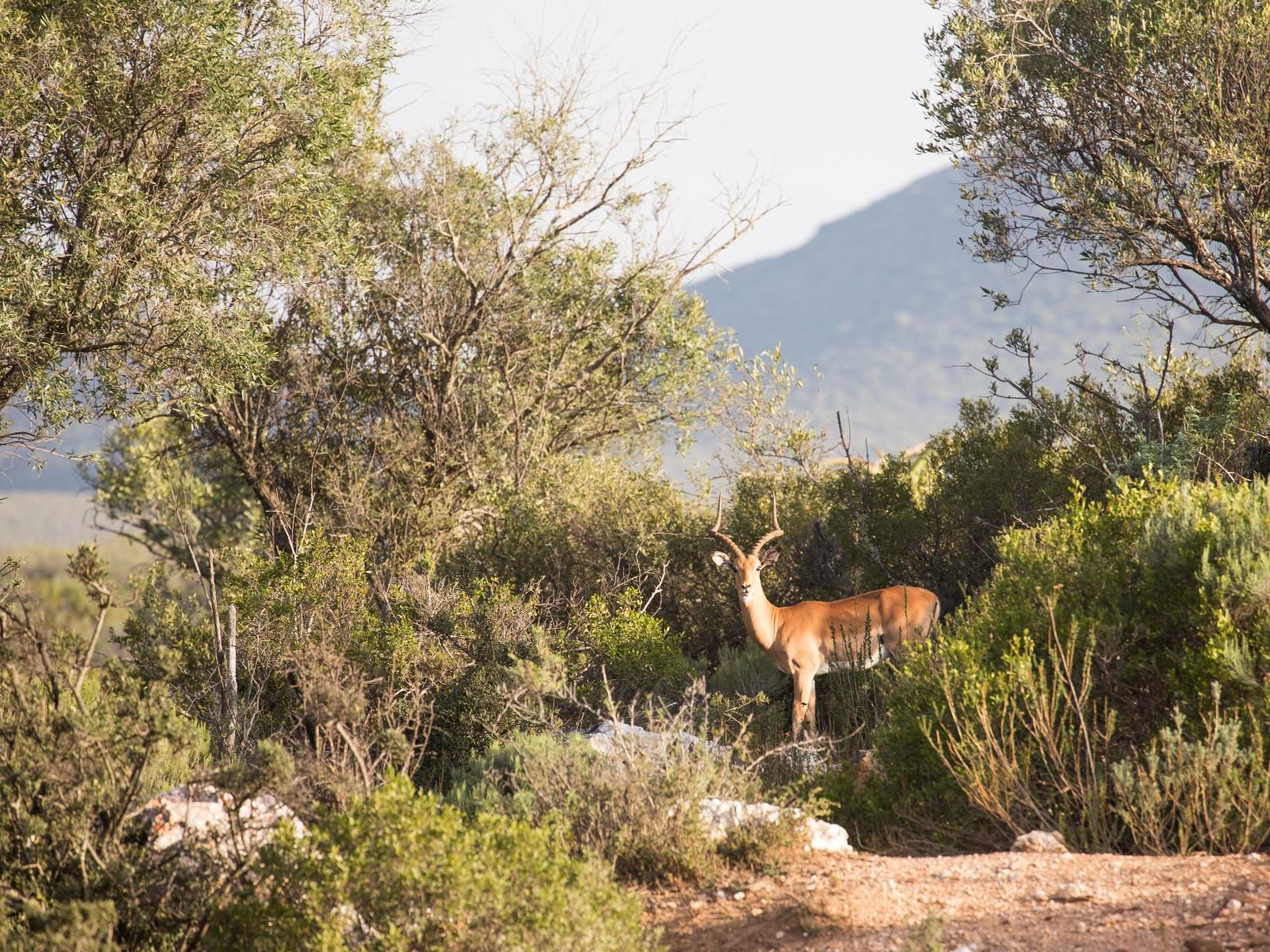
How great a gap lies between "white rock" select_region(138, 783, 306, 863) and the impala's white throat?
513cm

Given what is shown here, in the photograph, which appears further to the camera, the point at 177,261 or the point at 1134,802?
the point at 177,261

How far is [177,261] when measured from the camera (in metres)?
10.7

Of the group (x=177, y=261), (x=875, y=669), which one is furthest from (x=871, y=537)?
(x=177, y=261)

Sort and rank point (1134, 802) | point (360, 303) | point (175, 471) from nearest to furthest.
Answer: point (1134, 802)
point (360, 303)
point (175, 471)

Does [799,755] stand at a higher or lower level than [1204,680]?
lower

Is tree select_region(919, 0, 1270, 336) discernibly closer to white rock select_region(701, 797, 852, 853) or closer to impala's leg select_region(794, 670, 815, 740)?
impala's leg select_region(794, 670, 815, 740)

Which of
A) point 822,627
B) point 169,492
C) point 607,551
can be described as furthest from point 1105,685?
point 169,492

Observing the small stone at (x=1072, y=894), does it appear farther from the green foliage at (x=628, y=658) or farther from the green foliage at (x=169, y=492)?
the green foliage at (x=169, y=492)

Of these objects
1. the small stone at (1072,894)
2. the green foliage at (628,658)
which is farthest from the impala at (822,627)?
the small stone at (1072,894)

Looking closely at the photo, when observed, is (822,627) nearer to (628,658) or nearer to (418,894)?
(628,658)

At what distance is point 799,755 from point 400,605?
4.60 meters

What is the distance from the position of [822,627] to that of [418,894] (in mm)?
6323

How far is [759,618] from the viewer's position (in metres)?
10.7

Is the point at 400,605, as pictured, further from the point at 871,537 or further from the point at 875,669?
the point at 871,537
